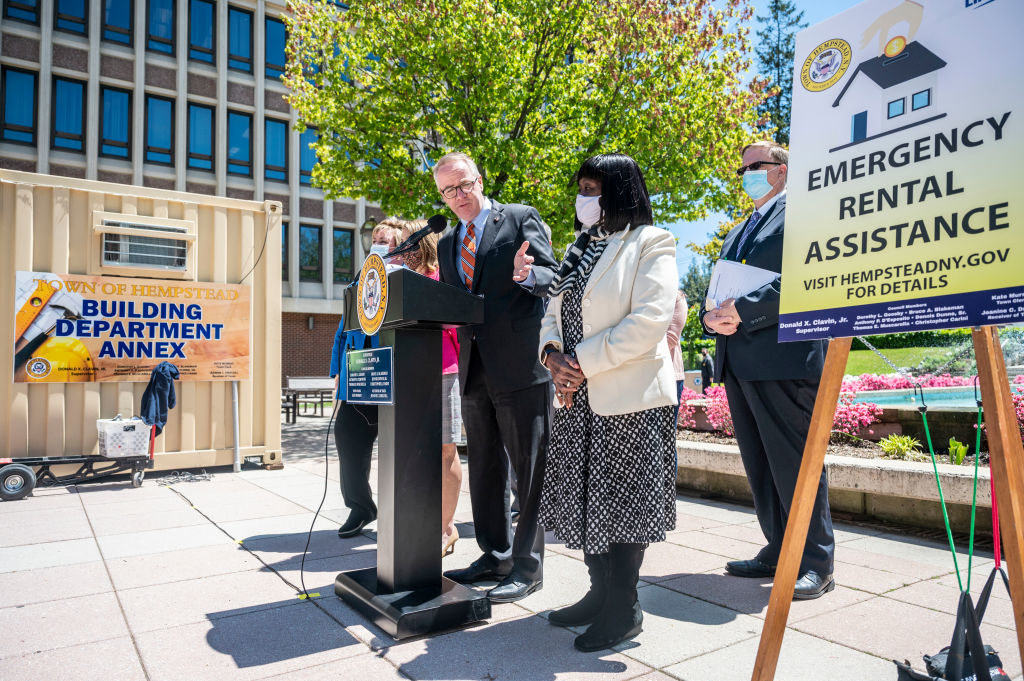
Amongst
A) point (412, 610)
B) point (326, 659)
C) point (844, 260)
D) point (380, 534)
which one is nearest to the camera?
point (844, 260)

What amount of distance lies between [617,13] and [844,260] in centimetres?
1174

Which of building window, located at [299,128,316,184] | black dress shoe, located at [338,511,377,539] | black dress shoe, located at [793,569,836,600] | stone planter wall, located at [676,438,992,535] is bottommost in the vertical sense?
black dress shoe, located at [338,511,377,539]

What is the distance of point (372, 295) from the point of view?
10.2ft

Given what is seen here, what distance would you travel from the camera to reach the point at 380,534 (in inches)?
122

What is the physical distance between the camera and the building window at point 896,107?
2.04 meters

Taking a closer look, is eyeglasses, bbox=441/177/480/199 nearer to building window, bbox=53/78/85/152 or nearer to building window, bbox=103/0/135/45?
building window, bbox=53/78/85/152

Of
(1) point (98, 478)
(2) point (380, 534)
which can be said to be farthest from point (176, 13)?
(2) point (380, 534)

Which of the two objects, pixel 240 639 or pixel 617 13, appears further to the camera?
pixel 617 13

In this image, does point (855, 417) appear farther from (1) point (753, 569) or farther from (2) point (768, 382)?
(2) point (768, 382)

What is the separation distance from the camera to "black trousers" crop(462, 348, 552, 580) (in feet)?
11.1

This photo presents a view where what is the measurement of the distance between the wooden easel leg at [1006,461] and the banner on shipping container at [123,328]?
741 centimetres

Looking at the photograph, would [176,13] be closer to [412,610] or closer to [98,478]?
[98,478]

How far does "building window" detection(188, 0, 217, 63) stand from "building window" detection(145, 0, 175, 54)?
63cm

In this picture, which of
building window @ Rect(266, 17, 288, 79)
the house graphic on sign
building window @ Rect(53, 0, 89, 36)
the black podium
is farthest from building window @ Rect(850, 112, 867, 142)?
building window @ Rect(266, 17, 288, 79)
